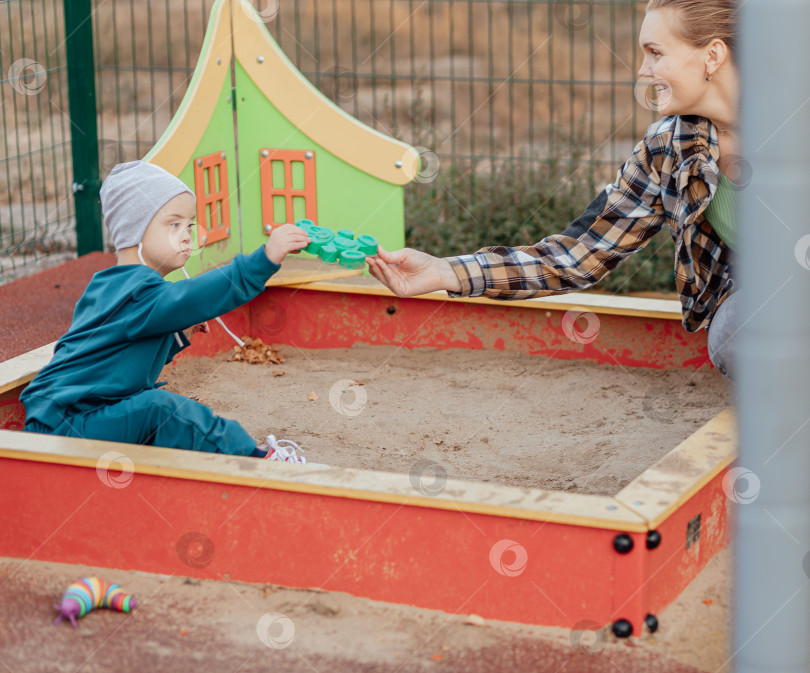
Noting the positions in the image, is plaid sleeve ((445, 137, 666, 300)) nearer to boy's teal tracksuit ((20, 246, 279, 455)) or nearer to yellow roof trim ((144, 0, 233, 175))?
boy's teal tracksuit ((20, 246, 279, 455))

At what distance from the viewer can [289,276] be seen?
14.8 ft

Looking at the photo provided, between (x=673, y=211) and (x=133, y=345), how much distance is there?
1.48m

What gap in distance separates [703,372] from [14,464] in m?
2.38

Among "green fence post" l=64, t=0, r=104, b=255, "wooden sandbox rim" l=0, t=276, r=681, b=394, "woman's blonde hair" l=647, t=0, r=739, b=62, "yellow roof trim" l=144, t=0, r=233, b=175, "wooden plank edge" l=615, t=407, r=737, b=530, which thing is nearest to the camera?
"wooden plank edge" l=615, t=407, r=737, b=530

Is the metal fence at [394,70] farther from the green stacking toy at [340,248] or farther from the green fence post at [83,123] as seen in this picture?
the green stacking toy at [340,248]

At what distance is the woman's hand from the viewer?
9.75 feet

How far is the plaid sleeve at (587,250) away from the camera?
3.05m

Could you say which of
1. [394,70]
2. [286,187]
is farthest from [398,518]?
[394,70]

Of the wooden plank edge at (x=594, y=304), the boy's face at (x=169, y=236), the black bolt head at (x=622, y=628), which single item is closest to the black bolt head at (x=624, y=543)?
the black bolt head at (x=622, y=628)

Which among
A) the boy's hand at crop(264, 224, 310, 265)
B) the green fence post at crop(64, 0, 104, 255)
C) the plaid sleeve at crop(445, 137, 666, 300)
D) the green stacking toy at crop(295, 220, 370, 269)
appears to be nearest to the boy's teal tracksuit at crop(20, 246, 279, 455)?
the boy's hand at crop(264, 224, 310, 265)

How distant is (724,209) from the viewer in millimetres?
2943

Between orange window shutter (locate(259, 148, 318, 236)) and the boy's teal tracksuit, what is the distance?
1717mm

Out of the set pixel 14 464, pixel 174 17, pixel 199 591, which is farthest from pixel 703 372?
pixel 174 17

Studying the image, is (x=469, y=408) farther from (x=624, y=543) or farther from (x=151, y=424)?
(x=624, y=543)
